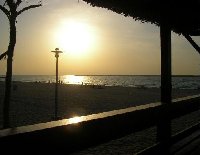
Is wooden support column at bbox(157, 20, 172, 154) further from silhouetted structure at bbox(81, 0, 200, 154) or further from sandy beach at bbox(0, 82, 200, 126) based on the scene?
sandy beach at bbox(0, 82, 200, 126)

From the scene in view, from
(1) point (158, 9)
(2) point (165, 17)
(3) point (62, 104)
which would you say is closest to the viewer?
(1) point (158, 9)

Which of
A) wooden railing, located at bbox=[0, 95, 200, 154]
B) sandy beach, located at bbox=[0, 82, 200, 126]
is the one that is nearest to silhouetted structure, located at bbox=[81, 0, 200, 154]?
wooden railing, located at bbox=[0, 95, 200, 154]

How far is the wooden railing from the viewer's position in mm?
2008

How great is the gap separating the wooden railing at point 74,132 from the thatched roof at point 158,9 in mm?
1224

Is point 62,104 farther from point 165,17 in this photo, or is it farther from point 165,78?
point 165,17

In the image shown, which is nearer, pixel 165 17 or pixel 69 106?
pixel 165 17

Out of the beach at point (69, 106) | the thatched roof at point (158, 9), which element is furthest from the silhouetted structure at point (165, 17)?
the beach at point (69, 106)

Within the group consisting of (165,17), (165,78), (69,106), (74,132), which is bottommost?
(69,106)

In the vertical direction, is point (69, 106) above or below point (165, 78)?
below

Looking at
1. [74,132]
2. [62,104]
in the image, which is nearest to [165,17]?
[74,132]

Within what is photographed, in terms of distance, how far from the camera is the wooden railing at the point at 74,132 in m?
2.01

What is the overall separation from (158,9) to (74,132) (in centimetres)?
272

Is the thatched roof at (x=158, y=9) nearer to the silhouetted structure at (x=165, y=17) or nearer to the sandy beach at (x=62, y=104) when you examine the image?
the silhouetted structure at (x=165, y=17)

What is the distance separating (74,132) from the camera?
2.46 metres
